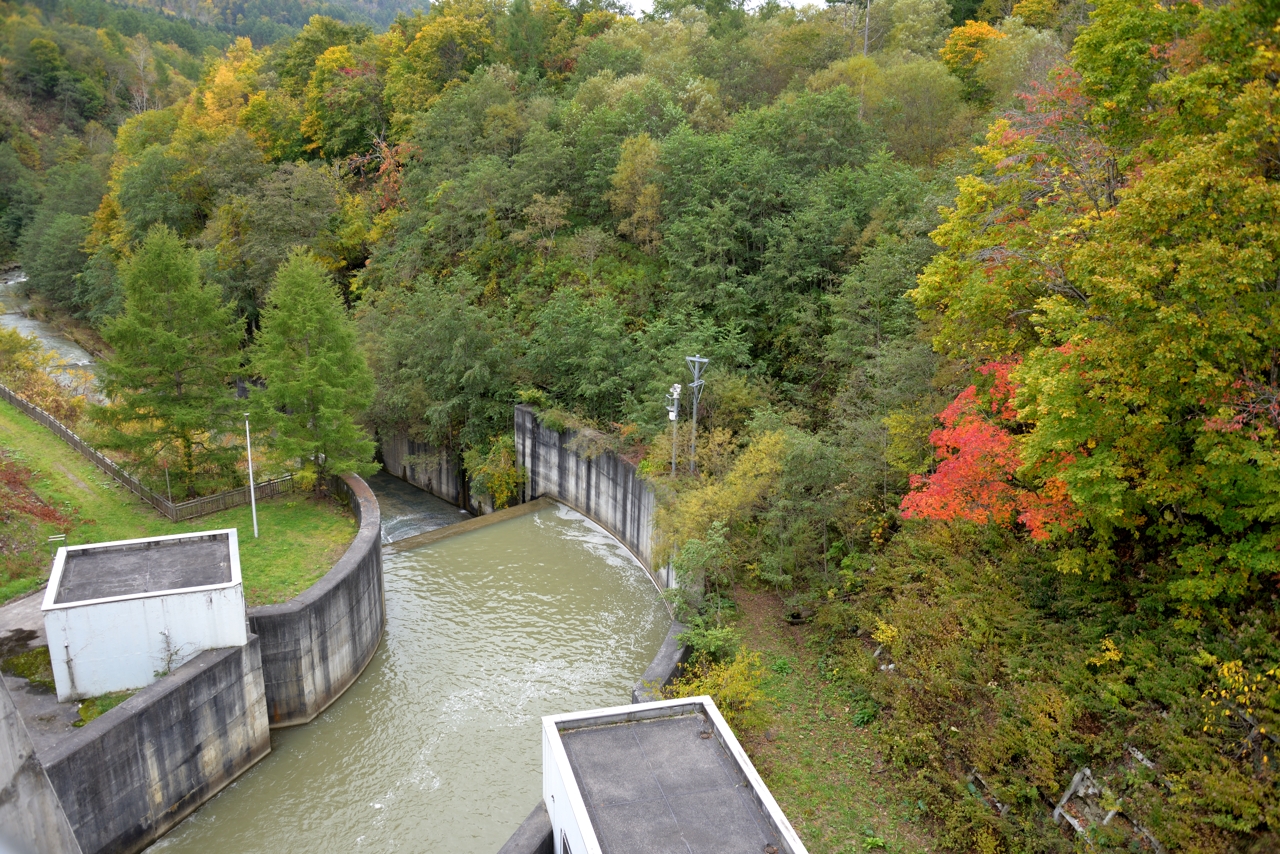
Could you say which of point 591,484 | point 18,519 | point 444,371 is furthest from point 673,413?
point 18,519

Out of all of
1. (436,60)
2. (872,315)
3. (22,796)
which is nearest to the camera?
(22,796)

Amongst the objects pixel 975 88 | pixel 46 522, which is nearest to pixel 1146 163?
pixel 46 522

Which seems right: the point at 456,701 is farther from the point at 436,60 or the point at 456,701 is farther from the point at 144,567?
the point at 436,60

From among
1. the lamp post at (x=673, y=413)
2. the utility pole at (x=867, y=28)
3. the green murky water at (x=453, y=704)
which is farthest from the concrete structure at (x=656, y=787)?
the utility pole at (x=867, y=28)

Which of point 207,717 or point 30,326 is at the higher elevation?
point 30,326

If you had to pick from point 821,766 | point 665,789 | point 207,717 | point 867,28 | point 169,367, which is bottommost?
point 821,766

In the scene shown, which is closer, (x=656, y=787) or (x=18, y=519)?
(x=656, y=787)

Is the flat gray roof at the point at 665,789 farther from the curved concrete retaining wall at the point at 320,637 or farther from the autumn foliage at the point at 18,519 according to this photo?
the autumn foliage at the point at 18,519

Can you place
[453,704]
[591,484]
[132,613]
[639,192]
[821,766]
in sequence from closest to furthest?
[821,766], [132,613], [453,704], [591,484], [639,192]
